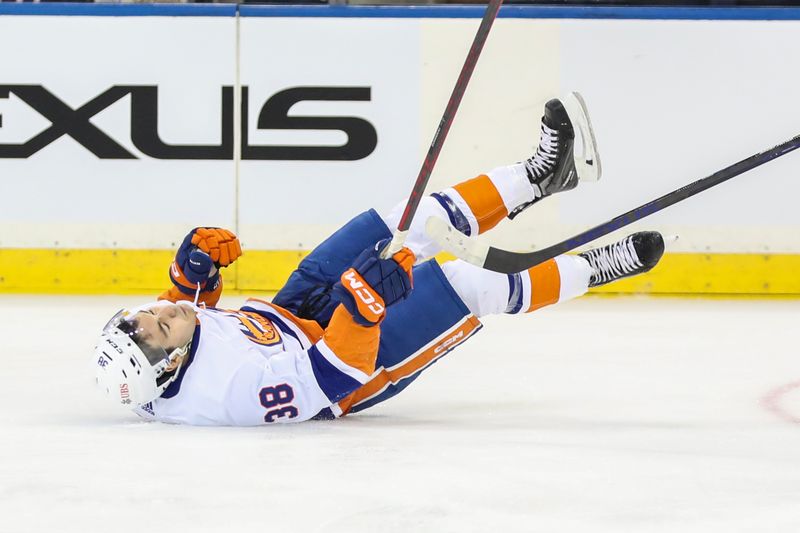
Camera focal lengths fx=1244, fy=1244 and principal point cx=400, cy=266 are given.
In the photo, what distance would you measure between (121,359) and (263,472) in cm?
50

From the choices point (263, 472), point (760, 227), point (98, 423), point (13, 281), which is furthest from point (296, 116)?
point (263, 472)

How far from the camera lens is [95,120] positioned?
5.30m

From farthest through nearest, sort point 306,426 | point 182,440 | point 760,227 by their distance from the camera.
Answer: point 760,227 → point 306,426 → point 182,440

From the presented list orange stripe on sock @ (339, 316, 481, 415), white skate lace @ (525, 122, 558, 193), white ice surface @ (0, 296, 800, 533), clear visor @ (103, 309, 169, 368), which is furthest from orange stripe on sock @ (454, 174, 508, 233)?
clear visor @ (103, 309, 169, 368)

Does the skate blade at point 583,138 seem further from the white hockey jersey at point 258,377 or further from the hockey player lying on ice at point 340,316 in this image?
the white hockey jersey at point 258,377

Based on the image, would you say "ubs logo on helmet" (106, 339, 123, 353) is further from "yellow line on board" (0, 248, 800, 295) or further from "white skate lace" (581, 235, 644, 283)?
"yellow line on board" (0, 248, 800, 295)

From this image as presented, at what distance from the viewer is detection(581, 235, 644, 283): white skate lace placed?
276 cm

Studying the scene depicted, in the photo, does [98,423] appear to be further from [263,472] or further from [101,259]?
[101,259]

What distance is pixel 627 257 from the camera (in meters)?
2.76

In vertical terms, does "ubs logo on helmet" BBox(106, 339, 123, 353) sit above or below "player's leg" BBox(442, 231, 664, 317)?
Result: below

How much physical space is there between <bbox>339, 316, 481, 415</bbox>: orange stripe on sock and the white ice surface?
0.08 meters

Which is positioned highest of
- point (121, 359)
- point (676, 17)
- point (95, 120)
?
point (676, 17)

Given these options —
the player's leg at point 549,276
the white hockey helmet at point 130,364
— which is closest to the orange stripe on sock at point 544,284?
the player's leg at point 549,276

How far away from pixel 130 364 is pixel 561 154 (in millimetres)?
1145
